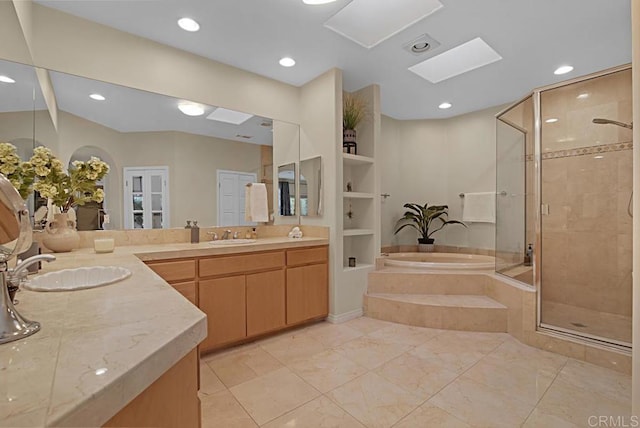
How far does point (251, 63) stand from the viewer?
2.85 meters

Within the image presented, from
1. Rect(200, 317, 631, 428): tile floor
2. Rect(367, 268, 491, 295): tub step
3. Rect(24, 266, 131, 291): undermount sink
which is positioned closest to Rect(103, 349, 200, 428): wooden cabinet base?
Rect(24, 266, 131, 291): undermount sink

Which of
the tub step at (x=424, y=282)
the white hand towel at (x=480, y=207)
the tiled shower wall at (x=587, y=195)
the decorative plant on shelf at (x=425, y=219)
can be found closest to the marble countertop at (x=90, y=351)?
the tub step at (x=424, y=282)

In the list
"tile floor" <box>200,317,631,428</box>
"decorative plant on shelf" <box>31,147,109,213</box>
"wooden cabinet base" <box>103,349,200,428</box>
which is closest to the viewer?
"wooden cabinet base" <box>103,349,200,428</box>

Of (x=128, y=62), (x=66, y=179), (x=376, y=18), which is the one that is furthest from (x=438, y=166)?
(x=66, y=179)

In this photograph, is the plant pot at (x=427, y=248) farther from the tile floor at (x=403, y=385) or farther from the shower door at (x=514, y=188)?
the tile floor at (x=403, y=385)

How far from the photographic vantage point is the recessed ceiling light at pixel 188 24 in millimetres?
2234

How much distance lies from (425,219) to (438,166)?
0.90 m

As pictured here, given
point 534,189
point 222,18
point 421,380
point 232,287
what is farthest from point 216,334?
point 534,189

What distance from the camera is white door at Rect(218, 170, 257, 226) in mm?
2927

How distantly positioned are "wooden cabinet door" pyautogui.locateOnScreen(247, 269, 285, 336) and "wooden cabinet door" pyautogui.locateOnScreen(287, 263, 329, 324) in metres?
0.10

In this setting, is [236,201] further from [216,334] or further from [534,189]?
[534,189]

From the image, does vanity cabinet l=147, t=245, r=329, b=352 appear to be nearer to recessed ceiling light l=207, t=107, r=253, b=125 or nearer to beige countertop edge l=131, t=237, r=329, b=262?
beige countertop edge l=131, t=237, r=329, b=262

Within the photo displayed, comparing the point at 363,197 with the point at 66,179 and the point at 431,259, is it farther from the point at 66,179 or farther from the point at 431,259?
the point at 66,179

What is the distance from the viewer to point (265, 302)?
8.50 feet
